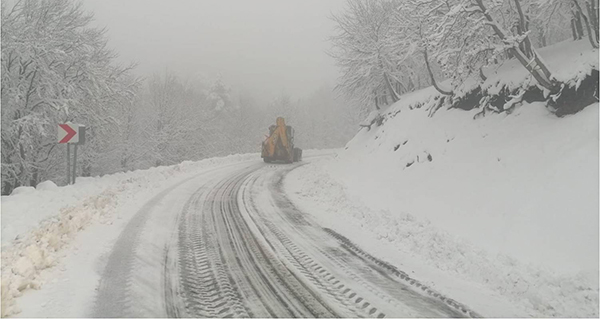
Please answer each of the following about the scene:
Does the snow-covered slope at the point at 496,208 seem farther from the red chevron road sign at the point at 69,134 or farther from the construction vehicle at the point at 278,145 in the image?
the construction vehicle at the point at 278,145

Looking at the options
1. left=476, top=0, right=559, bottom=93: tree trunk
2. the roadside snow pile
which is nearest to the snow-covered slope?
left=476, top=0, right=559, bottom=93: tree trunk

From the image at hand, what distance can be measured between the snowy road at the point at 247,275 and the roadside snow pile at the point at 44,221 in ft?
2.75

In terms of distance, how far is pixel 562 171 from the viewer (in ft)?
21.7

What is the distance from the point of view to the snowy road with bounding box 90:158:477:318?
397cm

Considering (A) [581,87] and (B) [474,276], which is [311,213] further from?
(A) [581,87]

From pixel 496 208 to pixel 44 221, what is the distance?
372 inches

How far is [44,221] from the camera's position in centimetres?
666

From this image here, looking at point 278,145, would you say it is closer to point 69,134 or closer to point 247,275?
point 69,134

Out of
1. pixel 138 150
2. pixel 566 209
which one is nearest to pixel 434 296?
pixel 566 209

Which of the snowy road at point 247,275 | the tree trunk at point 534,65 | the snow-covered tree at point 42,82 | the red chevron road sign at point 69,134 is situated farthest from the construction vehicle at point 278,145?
the tree trunk at point 534,65

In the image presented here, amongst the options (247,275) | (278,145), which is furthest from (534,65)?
(278,145)

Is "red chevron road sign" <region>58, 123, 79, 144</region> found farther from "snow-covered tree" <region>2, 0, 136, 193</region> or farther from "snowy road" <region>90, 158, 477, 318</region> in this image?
"snow-covered tree" <region>2, 0, 136, 193</region>

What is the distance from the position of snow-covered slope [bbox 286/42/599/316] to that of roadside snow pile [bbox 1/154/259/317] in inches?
212

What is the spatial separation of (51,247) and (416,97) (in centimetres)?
1661
